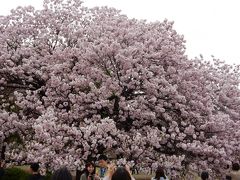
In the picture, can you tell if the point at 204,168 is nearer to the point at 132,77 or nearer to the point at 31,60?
the point at 132,77

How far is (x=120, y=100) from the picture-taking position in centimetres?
1767

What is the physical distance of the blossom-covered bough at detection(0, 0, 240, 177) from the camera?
16.9 metres

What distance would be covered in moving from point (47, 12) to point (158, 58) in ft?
21.9

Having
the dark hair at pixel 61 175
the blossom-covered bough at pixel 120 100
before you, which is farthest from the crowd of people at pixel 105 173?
the blossom-covered bough at pixel 120 100

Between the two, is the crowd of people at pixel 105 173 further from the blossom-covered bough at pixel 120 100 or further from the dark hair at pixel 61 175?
the blossom-covered bough at pixel 120 100

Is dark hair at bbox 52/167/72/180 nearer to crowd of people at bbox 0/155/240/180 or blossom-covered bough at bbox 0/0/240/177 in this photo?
crowd of people at bbox 0/155/240/180

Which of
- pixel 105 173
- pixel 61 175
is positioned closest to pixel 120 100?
pixel 105 173

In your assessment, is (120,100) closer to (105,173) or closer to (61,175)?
(105,173)

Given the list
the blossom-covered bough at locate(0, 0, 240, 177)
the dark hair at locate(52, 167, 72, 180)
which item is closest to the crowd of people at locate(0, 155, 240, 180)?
the dark hair at locate(52, 167, 72, 180)

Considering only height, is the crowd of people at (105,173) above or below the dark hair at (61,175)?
above

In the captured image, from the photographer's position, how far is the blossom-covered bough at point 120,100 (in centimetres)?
1689

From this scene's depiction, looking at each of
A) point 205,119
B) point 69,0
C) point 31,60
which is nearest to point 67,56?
point 31,60

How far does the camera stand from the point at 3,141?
20.2 meters

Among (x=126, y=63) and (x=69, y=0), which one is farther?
(x=69, y=0)
